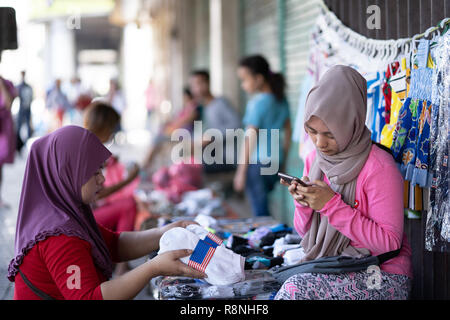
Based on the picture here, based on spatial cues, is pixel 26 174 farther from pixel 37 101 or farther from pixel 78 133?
pixel 37 101

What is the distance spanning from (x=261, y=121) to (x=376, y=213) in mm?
2819

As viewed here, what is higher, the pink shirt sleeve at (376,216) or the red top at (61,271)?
the pink shirt sleeve at (376,216)

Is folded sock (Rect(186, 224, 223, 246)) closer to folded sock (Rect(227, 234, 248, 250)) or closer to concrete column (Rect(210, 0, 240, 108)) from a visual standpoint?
folded sock (Rect(227, 234, 248, 250))

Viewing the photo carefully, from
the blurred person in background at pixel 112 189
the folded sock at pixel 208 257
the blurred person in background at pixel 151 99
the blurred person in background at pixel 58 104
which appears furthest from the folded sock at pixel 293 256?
the blurred person in background at pixel 151 99

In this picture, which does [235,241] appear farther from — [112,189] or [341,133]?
[112,189]

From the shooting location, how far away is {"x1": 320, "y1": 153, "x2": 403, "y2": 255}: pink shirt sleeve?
2.13 meters

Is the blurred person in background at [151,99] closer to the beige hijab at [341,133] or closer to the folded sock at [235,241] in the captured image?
the folded sock at [235,241]

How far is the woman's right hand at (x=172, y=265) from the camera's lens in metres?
2.12

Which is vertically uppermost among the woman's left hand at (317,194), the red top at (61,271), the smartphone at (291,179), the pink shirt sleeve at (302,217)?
the smartphone at (291,179)

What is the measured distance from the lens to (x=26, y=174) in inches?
85.2

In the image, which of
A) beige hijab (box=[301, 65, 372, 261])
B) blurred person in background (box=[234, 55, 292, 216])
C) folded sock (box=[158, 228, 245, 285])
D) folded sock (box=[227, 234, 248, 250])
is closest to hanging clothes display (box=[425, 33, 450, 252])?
beige hijab (box=[301, 65, 372, 261])

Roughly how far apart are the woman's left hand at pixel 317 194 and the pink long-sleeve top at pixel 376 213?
0.02m

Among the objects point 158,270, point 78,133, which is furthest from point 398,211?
point 78,133

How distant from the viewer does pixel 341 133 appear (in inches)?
85.7
